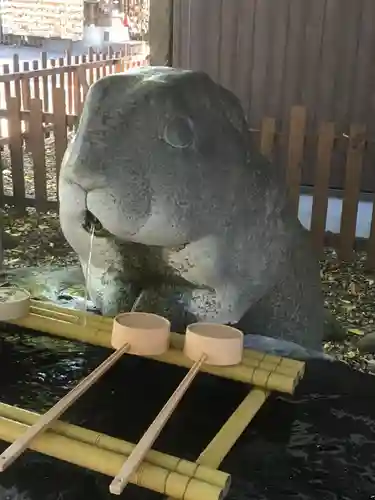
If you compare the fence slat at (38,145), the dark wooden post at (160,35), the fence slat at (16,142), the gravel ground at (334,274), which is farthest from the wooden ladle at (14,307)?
the dark wooden post at (160,35)

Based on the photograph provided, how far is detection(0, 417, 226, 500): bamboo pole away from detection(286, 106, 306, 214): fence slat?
330 cm

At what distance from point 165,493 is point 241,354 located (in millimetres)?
458

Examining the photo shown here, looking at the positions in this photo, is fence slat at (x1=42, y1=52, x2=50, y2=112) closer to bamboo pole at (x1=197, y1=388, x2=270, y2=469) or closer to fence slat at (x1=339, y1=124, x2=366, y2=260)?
fence slat at (x1=339, y1=124, x2=366, y2=260)

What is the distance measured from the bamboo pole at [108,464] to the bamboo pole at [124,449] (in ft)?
0.04

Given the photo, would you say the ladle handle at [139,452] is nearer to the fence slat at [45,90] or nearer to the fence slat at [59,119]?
the fence slat at [59,119]

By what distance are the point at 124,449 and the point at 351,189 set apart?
3.52m

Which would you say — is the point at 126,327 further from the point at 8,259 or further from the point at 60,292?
the point at 8,259

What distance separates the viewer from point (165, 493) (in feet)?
3.48

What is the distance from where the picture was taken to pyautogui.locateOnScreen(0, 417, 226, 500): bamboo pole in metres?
1.04

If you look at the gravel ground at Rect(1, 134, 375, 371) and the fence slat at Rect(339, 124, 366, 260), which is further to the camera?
the fence slat at Rect(339, 124, 366, 260)

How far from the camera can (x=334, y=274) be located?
413cm

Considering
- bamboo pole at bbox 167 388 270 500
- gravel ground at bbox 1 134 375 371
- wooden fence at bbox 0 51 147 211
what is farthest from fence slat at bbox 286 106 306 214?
bamboo pole at bbox 167 388 270 500

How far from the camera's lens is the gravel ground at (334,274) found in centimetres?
312

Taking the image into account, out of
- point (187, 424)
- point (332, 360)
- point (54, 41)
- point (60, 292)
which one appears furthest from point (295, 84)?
point (54, 41)
